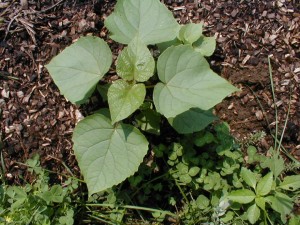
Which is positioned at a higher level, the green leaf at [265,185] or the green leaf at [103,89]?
the green leaf at [103,89]

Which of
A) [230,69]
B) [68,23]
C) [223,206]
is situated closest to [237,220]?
[223,206]

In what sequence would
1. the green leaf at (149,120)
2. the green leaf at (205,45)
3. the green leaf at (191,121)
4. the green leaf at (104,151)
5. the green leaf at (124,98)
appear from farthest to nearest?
the green leaf at (205,45) → the green leaf at (149,120) → the green leaf at (191,121) → the green leaf at (104,151) → the green leaf at (124,98)

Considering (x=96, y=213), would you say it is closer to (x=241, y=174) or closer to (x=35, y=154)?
(x=35, y=154)

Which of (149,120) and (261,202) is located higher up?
(149,120)

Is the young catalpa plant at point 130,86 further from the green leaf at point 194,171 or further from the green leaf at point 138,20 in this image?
the green leaf at point 194,171

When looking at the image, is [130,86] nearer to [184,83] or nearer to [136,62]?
[136,62]

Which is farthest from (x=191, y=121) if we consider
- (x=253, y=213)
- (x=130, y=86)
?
(x=253, y=213)

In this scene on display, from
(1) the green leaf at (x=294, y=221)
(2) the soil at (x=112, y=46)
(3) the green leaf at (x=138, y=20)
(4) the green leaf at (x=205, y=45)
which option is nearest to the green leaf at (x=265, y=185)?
(1) the green leaf at (x=294, y=221)
